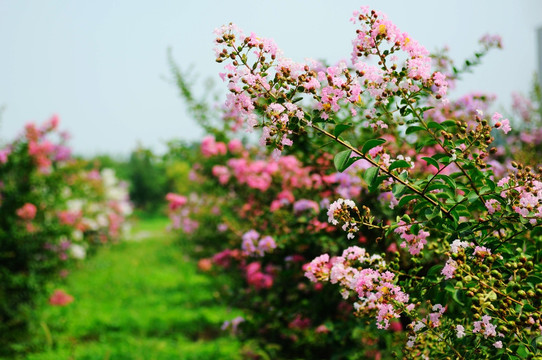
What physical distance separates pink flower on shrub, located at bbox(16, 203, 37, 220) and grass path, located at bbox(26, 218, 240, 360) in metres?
1.16

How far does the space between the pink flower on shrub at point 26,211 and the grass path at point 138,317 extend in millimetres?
1161

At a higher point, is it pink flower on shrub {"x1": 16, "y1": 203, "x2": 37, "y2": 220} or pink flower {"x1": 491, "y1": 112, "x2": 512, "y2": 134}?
pink flower {"x1": 491, "y1": 112, "x2": 512, "y2": 134}

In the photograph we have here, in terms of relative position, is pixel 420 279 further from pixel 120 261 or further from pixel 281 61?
pixel 120 261

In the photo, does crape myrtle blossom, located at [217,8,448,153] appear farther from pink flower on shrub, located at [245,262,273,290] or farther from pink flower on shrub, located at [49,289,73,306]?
pink flower on shrub, located at [49,289,73,306]

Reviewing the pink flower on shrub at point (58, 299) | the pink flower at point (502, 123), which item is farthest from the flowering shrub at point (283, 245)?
the pink flower on shrub at point (58, 299)

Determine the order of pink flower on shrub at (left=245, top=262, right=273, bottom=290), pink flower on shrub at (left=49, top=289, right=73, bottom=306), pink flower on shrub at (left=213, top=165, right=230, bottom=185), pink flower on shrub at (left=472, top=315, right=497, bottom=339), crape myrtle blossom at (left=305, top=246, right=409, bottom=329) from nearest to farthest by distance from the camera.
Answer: pink flower on shrub at (left=472, top=315, right=497, bottom=339) < crape myrtle blossom at (left=305, top=246, right=409, bottom=329) < pink flower on shrub at (left=245, top=262, right=273, bottom=290) < pink flower on shrub at (left=213, top=165, right=230, bottom=185) < pink flower on shrub at (left=49, top=289, right=73, bottom=306)

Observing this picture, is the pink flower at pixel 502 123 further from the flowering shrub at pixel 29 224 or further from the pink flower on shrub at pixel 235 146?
the flowering shrub at pixel 29 224

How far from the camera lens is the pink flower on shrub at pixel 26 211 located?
4.89m

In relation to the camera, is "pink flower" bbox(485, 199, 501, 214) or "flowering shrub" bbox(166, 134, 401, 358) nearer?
"pink flower" bbox(485, 199, 501, 214)

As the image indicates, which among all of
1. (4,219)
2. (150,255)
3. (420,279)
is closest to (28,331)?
(4,219)

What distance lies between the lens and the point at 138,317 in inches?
227

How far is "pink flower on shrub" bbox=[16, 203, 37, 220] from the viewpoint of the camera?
4.89m

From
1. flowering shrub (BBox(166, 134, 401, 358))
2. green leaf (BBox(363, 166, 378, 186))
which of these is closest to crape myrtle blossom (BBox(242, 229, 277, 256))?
flowering shrub (BBox(166, 134, 401, 358))

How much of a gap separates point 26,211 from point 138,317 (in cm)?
183
